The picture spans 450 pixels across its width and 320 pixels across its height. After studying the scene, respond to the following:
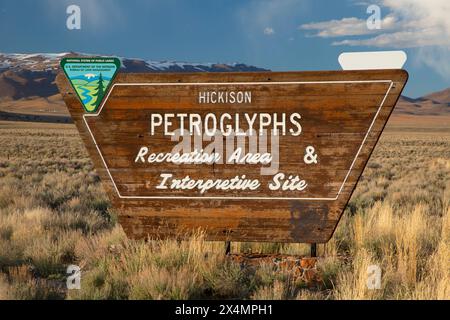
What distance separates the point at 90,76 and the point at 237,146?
6.47 ft

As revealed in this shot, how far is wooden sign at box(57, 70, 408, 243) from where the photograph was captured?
6039 millimetres

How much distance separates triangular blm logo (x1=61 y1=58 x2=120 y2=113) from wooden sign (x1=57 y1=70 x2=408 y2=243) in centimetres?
9

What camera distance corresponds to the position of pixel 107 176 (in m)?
6.44

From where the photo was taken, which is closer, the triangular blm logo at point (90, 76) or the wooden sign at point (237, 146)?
the wooden sign at point (237, 146)

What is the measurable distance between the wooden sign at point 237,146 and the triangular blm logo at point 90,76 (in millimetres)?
86

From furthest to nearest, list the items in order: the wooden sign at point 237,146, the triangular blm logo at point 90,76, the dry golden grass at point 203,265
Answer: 1. the triangular blm logo at point 90,76
2. the wooden sign at point 237,146
3. the dry golden grass at point 203,265

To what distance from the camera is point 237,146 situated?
617cm

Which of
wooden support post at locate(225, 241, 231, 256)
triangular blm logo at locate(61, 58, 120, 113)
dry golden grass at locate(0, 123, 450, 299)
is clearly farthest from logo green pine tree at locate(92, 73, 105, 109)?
wooden support post at locate(225, 241, 231, 256)

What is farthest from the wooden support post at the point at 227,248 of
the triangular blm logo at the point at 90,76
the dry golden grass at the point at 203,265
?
the triangular blm logo at the point at 90,76

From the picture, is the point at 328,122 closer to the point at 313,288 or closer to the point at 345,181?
the point at 345,181

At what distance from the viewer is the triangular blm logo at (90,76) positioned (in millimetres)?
6281

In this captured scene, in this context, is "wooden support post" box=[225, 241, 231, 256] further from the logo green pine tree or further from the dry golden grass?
the logo green pine tree

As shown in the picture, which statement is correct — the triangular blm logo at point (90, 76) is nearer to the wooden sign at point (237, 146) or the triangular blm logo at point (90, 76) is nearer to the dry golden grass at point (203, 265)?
the wooden sign at point (237, 146)
